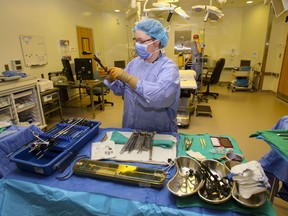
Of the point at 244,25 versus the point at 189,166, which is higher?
the point at 244,25

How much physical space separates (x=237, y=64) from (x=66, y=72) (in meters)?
5.75

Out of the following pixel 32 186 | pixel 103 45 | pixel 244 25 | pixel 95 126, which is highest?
pixel 244 25

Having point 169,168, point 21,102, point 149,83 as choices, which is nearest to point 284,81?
point 149,83

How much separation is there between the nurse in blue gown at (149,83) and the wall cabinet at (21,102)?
1.85 metres

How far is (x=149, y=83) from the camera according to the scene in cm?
116

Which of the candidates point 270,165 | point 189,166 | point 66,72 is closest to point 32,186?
point 189,166

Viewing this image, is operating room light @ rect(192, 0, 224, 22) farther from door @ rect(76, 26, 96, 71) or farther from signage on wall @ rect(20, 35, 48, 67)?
signage on wall @ rect(20, 35, 48, 67)

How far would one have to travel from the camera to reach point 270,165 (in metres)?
1.31

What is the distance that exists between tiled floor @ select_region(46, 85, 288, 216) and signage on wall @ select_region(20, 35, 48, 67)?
1.19 m

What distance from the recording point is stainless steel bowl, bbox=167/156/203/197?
0.82 m

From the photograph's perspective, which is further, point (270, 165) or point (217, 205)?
point (270, 165)

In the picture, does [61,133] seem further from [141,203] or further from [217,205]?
[217,205]

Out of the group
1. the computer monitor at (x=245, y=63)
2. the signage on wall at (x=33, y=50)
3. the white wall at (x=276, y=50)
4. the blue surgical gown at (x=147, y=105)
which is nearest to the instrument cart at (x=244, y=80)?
the computer monitor at (x=245, y=63)

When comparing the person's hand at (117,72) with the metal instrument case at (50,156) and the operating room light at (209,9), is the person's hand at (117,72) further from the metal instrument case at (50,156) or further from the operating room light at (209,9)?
the operating room light at (209,9)
